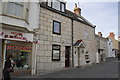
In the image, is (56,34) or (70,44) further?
(70,44)

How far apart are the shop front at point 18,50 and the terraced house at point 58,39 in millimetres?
788

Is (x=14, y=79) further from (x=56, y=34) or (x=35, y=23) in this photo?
(x=56, y=34)

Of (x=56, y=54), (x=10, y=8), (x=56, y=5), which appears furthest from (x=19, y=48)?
(x=56, y=5)

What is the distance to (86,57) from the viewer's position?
15.2 metres

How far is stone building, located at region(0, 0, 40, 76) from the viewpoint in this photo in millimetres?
7262

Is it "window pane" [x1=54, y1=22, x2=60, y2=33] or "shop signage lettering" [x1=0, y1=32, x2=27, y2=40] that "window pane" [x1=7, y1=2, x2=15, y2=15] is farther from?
"window pane" [x1=54, y1=22, x2=60, y2=33]

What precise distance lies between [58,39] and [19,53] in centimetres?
410

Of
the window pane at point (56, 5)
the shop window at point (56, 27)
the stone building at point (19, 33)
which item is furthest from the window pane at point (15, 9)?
the window pane at point (56, 5)

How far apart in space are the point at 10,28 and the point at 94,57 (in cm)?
1350

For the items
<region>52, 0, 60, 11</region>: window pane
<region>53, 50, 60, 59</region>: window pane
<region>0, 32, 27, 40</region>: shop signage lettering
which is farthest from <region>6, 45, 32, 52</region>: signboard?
<region>52, 0, 60, 11</region>: window pane

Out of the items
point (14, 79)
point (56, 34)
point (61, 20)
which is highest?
point (61, 20)

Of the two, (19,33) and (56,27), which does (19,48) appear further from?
(56,27)

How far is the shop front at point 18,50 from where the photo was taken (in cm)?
749

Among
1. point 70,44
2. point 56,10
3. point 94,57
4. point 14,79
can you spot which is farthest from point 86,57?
point 14,79
